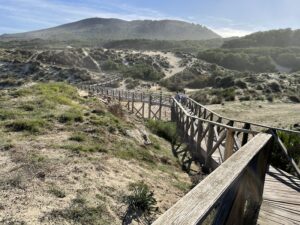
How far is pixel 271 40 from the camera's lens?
323ft

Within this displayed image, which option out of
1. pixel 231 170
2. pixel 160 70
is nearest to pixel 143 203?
pixel 231 170

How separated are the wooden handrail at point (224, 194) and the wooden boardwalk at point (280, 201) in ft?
2.46

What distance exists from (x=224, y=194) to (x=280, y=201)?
10.4 ft

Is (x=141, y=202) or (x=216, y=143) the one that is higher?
(x=216, y=143)

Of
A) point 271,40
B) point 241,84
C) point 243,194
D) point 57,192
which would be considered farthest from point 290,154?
point 271,40

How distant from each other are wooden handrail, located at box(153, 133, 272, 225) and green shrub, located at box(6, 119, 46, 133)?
7480 millimetres

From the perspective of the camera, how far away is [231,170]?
8.04 feet

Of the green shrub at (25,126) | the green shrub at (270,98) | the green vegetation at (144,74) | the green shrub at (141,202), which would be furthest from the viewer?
the green vegetation at (144,74)

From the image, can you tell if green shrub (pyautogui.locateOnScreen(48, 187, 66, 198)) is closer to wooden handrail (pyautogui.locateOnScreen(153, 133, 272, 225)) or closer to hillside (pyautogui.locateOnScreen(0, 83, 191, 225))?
hillside (pyautogui.locateOnScreen(0, 83, 191, 225))

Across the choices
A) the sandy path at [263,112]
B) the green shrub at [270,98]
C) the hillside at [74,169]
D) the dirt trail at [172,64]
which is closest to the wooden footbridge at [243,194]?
the hillside at [74,169]

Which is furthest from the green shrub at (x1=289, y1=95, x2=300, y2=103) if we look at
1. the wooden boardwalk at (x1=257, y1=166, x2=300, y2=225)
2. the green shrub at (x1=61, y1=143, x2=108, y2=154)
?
the wooden boardwalk at (x1=257, y1=166, x2=300, y2=225)

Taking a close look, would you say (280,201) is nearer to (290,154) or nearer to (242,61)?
(290,154)

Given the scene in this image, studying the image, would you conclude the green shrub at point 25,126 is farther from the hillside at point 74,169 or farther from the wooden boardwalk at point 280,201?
the wooden boardwalk at point 280,201

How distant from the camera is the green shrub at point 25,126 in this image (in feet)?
32.2
